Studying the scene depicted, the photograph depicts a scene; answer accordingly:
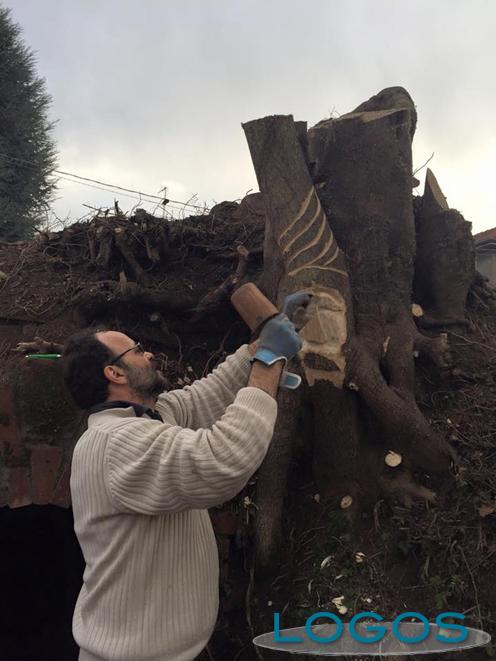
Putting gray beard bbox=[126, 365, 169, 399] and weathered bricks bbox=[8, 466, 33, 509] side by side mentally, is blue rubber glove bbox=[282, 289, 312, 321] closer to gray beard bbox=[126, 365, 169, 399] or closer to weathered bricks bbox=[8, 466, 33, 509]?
gray beard bbox=[126, 365, 169, 399]

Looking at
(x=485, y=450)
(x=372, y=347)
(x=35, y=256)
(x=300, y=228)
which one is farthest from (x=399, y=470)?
(x=35, y=256)

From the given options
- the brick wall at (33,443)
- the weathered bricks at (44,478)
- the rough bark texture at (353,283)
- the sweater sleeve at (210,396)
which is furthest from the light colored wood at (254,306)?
the weathered bricks at (44,478)

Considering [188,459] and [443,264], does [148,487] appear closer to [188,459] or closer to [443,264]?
[188,459]

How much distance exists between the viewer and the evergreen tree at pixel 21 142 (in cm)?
1208

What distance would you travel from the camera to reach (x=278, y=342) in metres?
1.81

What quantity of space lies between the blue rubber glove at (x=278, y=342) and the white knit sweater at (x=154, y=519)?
15 centimetres

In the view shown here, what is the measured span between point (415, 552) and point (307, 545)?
555 millimetres

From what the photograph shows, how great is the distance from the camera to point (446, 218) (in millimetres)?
3846

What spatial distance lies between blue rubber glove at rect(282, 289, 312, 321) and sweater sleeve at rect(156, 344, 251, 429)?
24cm

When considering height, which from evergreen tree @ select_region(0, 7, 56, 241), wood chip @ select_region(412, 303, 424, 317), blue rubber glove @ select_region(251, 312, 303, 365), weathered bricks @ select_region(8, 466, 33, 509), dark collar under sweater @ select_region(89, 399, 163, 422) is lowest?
weathered bricks @ select_region(8, 466, 33, 509)

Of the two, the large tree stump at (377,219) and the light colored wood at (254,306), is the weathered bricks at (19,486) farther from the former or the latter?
the large tree stump at (377,219)

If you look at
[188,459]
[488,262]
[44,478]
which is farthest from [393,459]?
[488,262]

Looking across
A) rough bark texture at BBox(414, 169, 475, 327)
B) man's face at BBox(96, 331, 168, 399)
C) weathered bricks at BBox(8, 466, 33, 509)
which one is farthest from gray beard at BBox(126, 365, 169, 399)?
rough bark texture at BBox(414, 169, 475, 327)

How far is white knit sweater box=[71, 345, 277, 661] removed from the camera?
5.21ft
